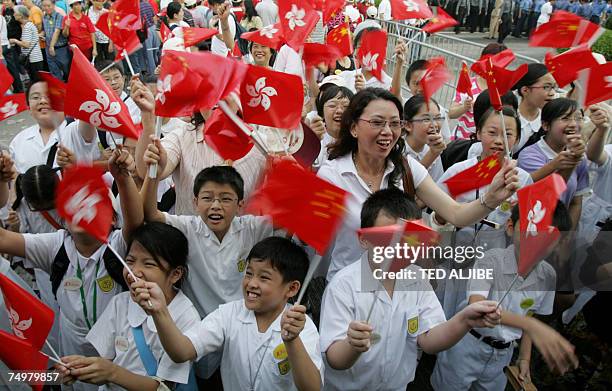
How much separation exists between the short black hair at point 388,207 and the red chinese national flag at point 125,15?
2.49m

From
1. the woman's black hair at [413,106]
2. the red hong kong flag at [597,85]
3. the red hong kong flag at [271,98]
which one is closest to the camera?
the red hong kong flag at [271,98]

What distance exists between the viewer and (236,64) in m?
2.69

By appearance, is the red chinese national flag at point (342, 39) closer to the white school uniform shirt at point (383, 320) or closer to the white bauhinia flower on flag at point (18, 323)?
the white school uniform shirt at point (383, 320)

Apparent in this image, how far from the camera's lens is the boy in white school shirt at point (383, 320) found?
219cm

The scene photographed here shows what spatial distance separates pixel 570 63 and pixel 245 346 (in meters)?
2.62

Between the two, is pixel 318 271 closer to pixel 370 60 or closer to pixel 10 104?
pixel 10 104

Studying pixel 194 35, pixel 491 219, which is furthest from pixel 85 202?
pixel 194 35

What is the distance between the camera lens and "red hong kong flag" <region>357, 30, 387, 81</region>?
4680 mm

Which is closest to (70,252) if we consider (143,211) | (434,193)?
(143,211)

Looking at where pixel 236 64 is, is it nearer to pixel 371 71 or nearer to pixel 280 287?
pixel 280 287

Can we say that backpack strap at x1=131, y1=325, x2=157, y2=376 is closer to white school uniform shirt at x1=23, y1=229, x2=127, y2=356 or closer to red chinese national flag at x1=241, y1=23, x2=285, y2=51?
white school uniform shirt at x1=23, y1=229, x2=127, y2=356

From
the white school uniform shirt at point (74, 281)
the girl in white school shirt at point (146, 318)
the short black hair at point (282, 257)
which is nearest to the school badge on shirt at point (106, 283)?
the white school uniform shirt at point (74, 281)

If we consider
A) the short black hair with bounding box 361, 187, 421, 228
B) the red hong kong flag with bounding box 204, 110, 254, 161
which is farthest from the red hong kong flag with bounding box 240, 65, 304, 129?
the short black hair with bounding box 361, 187, 421, 228

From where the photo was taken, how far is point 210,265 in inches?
106
